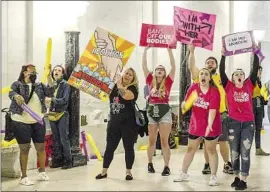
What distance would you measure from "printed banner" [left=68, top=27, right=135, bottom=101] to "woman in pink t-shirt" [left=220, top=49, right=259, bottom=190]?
3.73 ft

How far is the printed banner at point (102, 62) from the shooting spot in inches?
201

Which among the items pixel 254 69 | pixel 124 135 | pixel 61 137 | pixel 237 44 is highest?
pixel 237 44

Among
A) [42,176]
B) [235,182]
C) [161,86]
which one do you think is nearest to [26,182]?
[42,176]

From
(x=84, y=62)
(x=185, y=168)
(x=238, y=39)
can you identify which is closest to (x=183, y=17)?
(x=238, y=39)

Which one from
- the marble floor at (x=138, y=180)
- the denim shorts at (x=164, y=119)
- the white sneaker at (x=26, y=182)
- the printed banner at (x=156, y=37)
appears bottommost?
the marble floor at (x=138, y=180)

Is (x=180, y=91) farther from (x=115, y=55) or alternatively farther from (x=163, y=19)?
(x=115, y=55)

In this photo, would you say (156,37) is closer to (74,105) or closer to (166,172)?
(74,105)

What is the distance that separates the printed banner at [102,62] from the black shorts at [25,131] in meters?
0.71

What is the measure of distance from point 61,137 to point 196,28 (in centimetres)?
211

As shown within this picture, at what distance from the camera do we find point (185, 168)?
16.2ft

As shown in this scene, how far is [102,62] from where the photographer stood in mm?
5133

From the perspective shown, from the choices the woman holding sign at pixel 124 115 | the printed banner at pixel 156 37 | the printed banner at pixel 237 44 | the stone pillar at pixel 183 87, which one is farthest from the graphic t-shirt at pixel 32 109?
the stone pillar at pixel 183 87

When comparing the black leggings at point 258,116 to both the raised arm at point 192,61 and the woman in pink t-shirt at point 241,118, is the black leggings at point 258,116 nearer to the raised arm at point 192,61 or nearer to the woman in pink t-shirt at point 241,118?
the raised arm at point 192,61

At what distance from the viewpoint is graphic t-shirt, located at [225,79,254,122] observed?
181 inches
